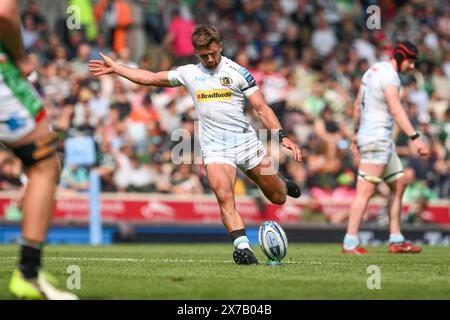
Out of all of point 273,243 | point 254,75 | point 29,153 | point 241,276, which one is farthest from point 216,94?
point 254,75

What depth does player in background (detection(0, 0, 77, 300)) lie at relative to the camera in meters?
7.57

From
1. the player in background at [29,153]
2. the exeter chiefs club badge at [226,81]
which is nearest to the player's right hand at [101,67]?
the exeter chiefs club badge at [226,81]

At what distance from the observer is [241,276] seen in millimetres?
9586

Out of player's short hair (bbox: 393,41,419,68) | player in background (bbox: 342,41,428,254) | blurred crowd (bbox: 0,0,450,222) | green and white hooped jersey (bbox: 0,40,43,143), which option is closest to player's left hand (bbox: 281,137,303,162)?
green and white hooped jersey (bbox: 0,40,43,143)

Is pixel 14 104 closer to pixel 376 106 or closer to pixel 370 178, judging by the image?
pixel 370 178

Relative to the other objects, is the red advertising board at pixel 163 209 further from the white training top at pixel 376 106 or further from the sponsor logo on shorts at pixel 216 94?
the sponsor logo on shorts at pixel 216 94

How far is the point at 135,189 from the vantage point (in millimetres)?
20625

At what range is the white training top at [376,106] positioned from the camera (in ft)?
48.0

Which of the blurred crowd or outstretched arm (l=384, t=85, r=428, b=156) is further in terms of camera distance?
the blurred crowd

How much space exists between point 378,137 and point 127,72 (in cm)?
439

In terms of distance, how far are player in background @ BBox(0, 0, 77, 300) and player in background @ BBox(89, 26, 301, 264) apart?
3723 mm

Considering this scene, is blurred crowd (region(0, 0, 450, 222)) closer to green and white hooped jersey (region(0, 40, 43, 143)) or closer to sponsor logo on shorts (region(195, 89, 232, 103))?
sponsor logo on shorts (region(195, 89, 232, 103))

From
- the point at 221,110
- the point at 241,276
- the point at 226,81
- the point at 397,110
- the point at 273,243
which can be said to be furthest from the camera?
the point at 397,110

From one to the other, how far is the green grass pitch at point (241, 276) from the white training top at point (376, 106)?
1989 millimetres
